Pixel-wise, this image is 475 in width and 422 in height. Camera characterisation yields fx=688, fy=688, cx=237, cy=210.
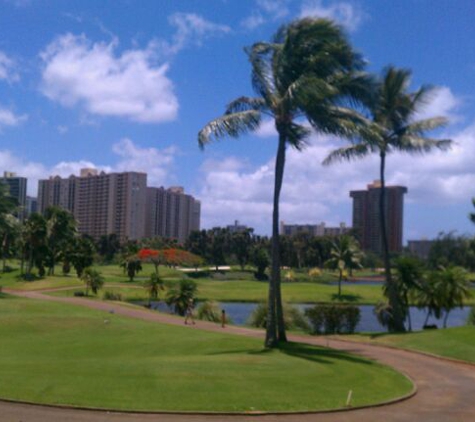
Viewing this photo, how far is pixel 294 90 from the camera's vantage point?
85.8 ft

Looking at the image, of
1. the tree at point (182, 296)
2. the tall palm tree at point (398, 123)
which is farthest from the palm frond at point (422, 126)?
the tree at point (182, 296)

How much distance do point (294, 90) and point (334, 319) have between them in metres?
17.3

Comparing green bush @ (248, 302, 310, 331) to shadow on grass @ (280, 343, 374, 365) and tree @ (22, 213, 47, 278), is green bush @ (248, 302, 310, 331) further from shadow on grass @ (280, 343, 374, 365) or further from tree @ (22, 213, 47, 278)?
tree @ (22, 213, 47, 278)

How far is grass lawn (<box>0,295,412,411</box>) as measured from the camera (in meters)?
16.1

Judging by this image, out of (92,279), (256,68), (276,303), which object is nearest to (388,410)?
(276,303)

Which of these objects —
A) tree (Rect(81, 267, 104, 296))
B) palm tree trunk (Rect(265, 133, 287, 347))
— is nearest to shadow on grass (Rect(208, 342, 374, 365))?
palm tree trunk (Rect(265, 133, 287, 347))

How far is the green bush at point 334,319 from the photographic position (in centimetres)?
3934

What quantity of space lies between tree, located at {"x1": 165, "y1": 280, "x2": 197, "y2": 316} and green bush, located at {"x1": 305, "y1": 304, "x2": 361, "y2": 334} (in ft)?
42.5

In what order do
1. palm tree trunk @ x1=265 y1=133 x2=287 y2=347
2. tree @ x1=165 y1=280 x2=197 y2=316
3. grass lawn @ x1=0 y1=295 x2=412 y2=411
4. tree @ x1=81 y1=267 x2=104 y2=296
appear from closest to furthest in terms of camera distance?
grass lawn @ x1=0 y1=295 x2=412 y2=411
palm tree trunk @ x1=265 y1=133 x2=287 y2=347
tree @ x1=165 y1=280 x2=197 y2=316
tree @ x1=81 y1=267 x2=104 y2=296

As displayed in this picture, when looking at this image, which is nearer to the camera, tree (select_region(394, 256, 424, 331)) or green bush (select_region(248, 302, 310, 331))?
tree (select_region(394, 256, 424, 331))

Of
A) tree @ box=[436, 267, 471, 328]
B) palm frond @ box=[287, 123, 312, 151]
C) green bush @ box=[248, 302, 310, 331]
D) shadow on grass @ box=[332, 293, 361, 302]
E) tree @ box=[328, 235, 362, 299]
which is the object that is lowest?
→ shadow on grass @ box=[332, 293, 361, 302]

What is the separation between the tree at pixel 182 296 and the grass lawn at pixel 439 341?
17483mm

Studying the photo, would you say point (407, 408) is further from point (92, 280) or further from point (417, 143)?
point (92, 280)

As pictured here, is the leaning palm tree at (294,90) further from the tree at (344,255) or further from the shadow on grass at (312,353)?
the tree at (344,255)
